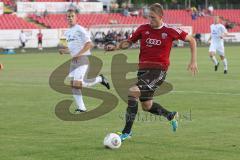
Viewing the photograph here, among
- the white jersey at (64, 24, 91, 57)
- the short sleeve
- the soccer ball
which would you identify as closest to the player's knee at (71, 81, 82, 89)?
the white jersey at (64, 24, 91, 57)

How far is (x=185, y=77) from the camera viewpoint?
27.8 m

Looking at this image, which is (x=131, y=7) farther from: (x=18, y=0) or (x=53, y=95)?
(x=53, y=95)

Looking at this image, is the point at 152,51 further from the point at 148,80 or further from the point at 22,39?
the point at 22,39

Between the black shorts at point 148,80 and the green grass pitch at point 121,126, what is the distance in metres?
0.81

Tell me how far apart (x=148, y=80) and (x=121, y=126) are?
83.4 inches

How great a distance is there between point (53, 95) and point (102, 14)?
2107 inches

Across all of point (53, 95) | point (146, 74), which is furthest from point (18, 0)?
point (146, 74)

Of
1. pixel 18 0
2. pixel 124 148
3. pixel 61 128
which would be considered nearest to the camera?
pixel 124 148

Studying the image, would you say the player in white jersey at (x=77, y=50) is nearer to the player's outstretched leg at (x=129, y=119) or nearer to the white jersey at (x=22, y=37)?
the player's outstretched leg at (x=129, y=119)

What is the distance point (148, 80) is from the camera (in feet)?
39.8

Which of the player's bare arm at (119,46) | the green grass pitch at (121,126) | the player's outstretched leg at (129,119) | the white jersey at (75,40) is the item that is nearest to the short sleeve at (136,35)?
the player's bare arm at (119,46)

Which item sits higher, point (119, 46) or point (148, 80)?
point (119, 46)

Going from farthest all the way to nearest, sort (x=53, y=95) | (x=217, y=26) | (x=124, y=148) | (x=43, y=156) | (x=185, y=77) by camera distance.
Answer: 1. (x=217, y=26)
2. (x=185, y=77)
3. (x=53, y=95)
4. (x=124, y=148)
5. (x=43, y=156)

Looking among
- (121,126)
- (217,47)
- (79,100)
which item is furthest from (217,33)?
(121,126)
